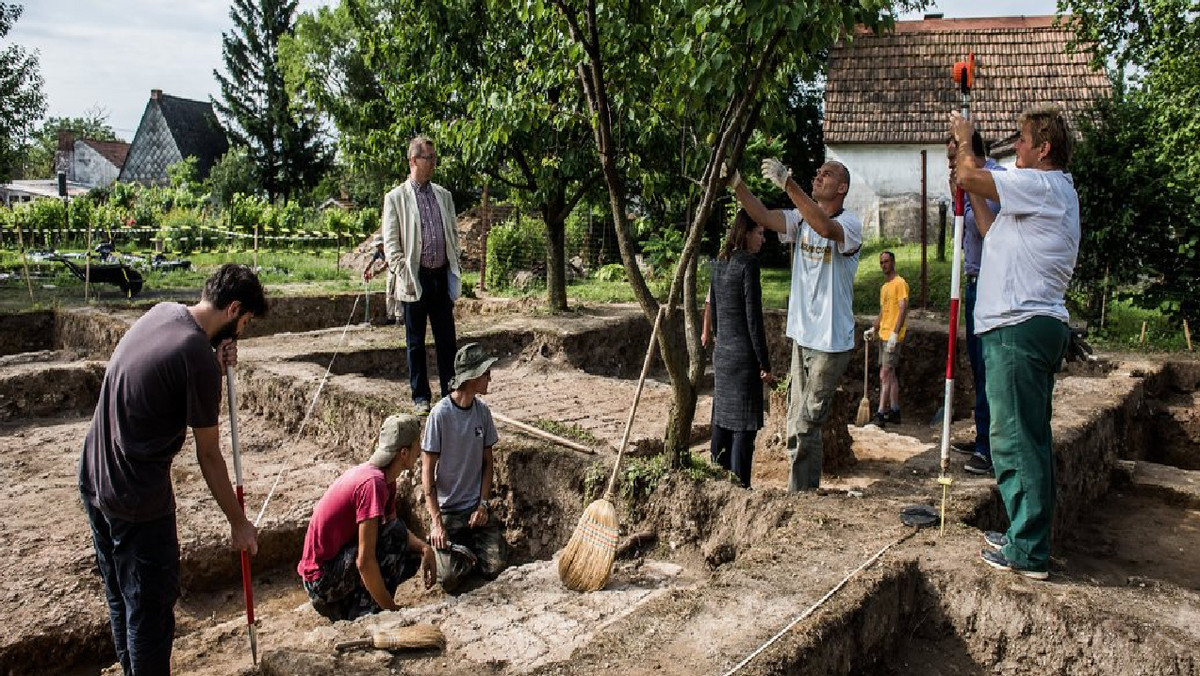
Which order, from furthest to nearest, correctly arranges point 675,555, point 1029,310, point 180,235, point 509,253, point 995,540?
point 180,235
point 509,253
point 675,555
point 995,540
point 1029,310

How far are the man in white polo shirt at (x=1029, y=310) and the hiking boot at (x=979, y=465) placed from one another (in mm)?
1745

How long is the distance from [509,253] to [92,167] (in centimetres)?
4356

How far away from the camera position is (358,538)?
4.59 metres

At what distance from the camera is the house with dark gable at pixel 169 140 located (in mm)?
43844

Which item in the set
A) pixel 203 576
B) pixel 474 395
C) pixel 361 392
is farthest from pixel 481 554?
pixel 361 392

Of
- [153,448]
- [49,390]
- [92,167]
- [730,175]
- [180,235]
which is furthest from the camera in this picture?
Result: [92,167]

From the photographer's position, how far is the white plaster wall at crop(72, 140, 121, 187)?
49.8m

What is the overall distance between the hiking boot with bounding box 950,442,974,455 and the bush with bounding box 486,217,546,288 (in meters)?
11.5

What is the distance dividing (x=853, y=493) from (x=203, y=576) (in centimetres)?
412

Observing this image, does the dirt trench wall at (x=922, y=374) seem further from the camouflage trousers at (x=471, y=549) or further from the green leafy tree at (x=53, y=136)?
the green leafy tree at (x=53, y=136)

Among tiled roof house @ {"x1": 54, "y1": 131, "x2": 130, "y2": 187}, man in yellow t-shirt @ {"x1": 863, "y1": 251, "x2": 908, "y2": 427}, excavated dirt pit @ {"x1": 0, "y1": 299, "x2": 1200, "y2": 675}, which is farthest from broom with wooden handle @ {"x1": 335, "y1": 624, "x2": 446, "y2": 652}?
tiled roof house @ {"x1": 54, "y1": 131, "x2": 130, "y2": 187}

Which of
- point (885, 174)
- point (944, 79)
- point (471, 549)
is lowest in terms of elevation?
point (471, 549)

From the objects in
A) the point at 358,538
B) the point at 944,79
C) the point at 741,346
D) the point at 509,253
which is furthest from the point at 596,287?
the point at 358,538

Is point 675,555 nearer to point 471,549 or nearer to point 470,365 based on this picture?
point 471,549
